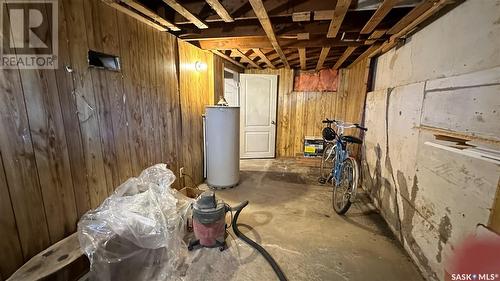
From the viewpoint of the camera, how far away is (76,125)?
5.00 feet

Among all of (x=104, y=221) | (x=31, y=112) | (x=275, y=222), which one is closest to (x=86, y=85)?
(x=31, y=112)

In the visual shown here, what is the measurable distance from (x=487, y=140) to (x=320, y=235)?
1.50 meters

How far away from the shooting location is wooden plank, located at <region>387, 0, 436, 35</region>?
1.58 m

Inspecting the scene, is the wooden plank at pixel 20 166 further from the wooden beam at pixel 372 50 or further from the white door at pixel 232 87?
the white door at pixel 232 87

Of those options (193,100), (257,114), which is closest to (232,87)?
(257,114)

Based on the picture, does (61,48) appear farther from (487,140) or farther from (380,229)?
(380,229)

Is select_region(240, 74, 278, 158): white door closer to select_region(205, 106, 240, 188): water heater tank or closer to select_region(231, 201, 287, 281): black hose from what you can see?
select_region(205, 106, 240, 188): water heater tank

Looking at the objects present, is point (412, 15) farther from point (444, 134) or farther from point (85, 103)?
point (85, 103)

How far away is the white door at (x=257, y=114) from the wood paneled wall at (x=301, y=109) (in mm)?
275

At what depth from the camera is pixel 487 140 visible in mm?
1169

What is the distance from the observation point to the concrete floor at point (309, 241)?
1697 millimetres

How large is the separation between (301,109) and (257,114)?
108 cm

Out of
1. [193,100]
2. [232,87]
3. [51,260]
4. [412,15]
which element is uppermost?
[412,15]

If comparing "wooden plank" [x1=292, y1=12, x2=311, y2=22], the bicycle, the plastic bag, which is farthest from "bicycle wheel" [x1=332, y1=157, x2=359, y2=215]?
the plastic bag
